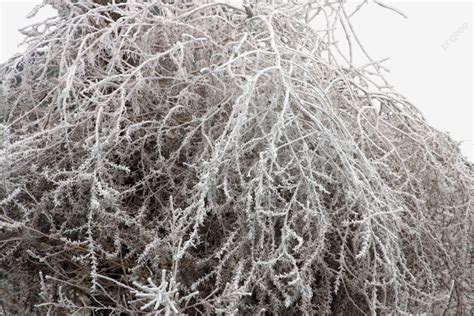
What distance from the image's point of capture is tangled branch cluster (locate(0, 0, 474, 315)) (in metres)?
1.86

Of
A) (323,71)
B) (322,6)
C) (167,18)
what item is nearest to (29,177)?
(167,18)

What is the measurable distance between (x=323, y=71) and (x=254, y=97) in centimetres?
51

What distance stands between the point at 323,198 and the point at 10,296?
3.88ft

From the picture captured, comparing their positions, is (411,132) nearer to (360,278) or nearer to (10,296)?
(360,278)

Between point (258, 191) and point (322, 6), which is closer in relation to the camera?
point (258, 191)

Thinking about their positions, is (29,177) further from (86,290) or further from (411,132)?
(411,132)

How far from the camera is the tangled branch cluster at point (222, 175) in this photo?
186cm

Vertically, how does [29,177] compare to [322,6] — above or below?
below

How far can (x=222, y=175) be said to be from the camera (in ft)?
6.36

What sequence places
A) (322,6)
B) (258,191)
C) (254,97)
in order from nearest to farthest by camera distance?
1. (258,191)
2. (254,97)
3. (322,6)

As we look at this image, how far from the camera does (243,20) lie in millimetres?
2361

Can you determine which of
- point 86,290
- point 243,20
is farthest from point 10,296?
point 243,20

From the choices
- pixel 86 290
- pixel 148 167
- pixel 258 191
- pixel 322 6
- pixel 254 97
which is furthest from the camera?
pixel 322 6

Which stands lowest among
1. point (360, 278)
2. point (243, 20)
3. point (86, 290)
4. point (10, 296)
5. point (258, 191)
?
point (10, 296)
